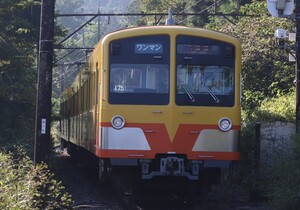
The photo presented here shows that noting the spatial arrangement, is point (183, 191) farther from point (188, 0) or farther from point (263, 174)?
point (188, 0)

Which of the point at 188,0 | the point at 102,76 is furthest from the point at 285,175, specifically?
the point at 188,0

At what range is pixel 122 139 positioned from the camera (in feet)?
34.6

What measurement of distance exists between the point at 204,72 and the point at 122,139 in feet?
5.86

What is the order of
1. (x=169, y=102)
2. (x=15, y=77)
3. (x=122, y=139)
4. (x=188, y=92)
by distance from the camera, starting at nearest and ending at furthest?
(x=122, y=139) → (x=169, y=102) → (x=188, y=92) → (x=15, y=77)

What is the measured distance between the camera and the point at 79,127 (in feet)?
52.5

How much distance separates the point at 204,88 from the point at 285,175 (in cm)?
194

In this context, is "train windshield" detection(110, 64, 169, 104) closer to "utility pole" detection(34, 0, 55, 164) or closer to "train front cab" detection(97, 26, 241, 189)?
"train front cab" detection(97, 26, 241, 189)

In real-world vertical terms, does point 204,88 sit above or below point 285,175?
above

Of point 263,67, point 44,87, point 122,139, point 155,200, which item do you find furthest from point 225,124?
point 263,67

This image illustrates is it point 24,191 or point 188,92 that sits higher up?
point 188,92

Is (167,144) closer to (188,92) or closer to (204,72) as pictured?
(188,92)

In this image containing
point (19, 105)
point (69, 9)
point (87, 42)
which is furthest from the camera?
point (69, 9)

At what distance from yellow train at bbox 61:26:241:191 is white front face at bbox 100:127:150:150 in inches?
0.6

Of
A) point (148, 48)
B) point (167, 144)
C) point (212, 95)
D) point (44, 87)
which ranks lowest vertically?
point (167, 144)
